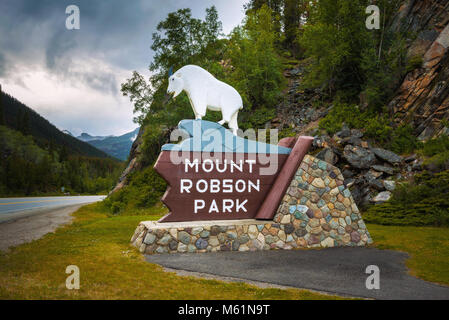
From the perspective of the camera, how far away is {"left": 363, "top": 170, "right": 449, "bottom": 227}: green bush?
9648 mm

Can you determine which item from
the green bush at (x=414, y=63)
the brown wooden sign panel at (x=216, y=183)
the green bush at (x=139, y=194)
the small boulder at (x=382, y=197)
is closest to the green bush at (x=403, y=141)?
the small boulder at (x=382, y=197)

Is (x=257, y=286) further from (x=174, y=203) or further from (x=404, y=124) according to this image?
(x=404, y=124)

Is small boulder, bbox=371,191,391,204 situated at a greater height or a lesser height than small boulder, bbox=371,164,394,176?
lesser

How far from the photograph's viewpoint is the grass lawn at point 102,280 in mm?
3699

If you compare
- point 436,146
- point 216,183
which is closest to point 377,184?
point 436,146

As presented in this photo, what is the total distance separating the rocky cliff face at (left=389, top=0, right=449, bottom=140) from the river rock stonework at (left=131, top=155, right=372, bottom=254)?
757cm

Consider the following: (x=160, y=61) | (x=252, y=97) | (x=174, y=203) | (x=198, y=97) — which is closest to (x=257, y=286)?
(x=174, y=203)

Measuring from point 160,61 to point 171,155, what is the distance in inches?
546

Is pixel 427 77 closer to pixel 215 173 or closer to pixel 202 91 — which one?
pixel 202 91

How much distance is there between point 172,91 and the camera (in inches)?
301

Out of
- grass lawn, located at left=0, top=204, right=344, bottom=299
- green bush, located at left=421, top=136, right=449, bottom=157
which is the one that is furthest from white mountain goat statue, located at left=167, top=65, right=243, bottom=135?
green bush, located at left=421, top=136, right=449, bottom=157

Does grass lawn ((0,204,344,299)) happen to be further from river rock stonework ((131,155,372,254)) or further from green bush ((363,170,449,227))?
green bush ((363,170,449,227))

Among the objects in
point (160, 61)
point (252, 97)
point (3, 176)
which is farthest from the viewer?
point (3, 176)

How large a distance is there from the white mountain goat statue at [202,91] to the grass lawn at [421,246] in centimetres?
463
